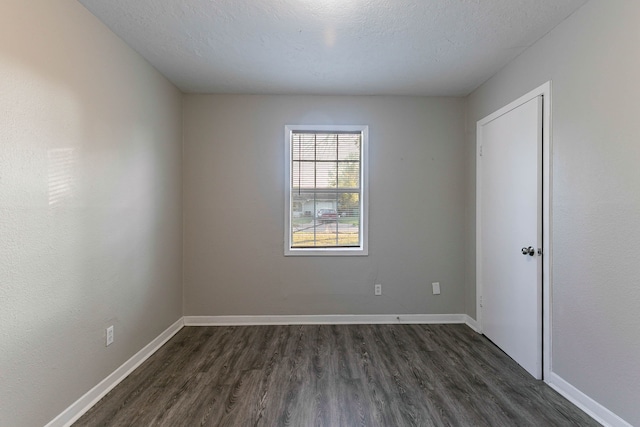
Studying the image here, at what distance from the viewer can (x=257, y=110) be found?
3.31 m

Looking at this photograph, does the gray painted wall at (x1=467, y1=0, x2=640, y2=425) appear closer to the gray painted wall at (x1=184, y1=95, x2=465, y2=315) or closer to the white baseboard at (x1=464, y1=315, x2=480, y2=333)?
the white baseboard at (x1=464, y1=315, x2=480, y2=333)

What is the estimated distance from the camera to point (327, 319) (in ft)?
10.9

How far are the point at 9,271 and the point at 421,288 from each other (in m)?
3.35

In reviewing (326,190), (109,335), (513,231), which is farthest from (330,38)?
(109,335)

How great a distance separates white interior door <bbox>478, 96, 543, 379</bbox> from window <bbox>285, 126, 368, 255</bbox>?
1.29 m

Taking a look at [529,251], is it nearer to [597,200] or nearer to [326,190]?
[597,200]

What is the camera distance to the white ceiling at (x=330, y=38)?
1884 mm

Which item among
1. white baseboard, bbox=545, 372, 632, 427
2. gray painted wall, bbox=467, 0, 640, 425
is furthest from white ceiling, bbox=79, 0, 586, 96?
white baseboard, bbox=545, 372, 632, 427

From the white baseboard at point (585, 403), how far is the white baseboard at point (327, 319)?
1254 millimetres

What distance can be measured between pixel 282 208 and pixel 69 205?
1.89 m

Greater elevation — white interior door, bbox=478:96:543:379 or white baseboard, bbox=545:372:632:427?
white interior door, bbox=478:96:543:379

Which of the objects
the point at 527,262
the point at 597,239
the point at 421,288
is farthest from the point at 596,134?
the point at 421,288

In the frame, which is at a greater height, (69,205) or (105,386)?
(69,205)

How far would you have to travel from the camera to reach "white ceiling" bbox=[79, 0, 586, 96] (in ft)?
6.18
